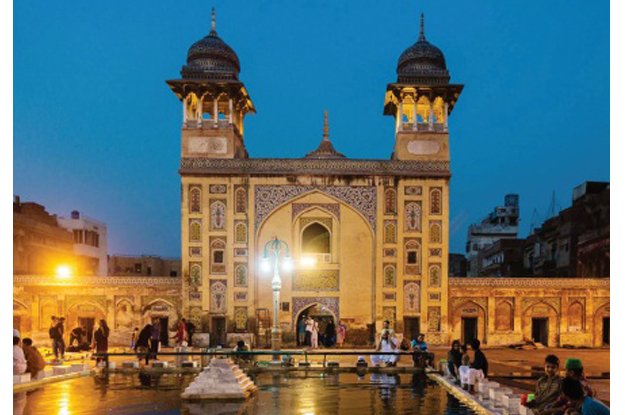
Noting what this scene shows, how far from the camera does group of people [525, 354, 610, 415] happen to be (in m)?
6.09

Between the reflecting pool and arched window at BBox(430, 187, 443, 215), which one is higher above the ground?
arched window at BBox(430, 187, 443, 215)

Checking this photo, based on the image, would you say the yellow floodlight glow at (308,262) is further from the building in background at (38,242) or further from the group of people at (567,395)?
the group of people at (567,395)

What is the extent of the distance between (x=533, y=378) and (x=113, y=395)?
959cm

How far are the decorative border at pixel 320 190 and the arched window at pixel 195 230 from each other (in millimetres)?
2124

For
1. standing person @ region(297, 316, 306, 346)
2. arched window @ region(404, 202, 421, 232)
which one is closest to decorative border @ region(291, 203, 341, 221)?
arched window @ region(404, 202, 421, 232)

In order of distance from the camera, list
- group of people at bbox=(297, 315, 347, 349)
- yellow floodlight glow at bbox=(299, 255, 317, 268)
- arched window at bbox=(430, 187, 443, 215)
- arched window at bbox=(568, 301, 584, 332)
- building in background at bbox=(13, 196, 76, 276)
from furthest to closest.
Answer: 1. building in background at bbox=(13, 196, 76, 276)
2. arched window at bbox=(568, 301, 584, 332)
3. arched window at bbox=(430, 187, 443, 215)
4. yellow floodlight glow at bbox=(299, 255, 317, 268)
5. group of people at bbox=(297, 315, 347, 349)

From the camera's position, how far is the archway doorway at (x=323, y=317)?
24.6 meters

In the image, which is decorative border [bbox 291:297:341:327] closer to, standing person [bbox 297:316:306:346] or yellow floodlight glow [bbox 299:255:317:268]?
standing person [bbox 297:316:306:346]

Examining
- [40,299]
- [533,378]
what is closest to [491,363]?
[533,378]

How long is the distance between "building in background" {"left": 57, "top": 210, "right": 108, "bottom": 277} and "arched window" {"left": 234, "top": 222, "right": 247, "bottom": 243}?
17501 mm

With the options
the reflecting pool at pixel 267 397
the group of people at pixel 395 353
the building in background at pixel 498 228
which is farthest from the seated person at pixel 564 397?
the building in background at pixel 498 228

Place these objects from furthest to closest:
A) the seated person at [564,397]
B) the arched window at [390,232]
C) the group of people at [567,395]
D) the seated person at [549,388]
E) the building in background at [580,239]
→ the building in background at [580,239], the arched window at [390,232], the seated person at [549,388], the seated person at [564,397], the group of people at [567,395]
